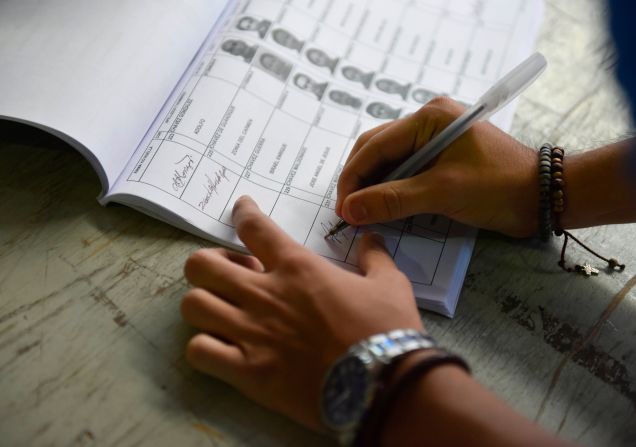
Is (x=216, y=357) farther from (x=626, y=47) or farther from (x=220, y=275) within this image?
(x=626, y=47)

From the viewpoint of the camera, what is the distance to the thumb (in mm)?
596

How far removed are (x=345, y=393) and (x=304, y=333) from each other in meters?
0.07

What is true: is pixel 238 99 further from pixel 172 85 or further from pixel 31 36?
pixel 31 36

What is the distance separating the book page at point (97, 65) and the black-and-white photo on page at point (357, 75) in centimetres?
20

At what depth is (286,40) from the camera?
2.54ft

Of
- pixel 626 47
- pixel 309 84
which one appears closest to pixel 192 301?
pixel 309 84

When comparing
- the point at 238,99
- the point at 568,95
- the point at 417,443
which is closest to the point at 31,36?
the point at 238,99

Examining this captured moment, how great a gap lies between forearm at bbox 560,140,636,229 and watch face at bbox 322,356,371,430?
324 millimetres

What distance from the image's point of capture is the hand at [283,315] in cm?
49

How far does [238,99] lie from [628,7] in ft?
1.88

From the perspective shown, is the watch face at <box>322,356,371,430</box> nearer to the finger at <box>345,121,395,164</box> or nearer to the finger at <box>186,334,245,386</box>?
the finger at <box>186,334,245,386</box>

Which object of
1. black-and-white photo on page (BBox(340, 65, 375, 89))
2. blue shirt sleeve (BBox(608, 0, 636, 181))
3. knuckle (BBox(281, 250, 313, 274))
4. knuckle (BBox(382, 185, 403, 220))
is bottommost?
knuckle (BBox(281, 250, 313, 274))
